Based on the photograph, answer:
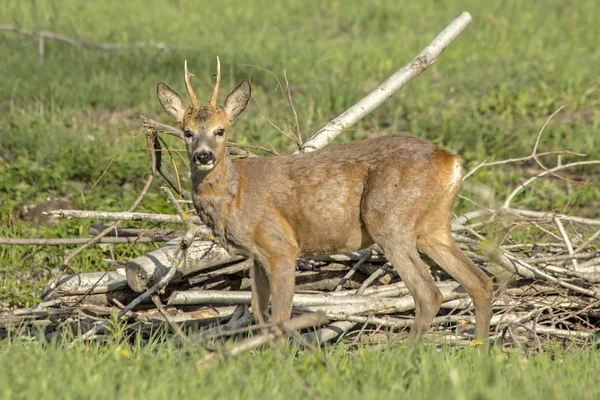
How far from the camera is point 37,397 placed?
169 inches

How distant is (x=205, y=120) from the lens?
6.27 m

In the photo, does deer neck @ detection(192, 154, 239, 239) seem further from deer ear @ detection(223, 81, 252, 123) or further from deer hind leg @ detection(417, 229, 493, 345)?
deer hind leg @ detection(417, 229, 493, 345)

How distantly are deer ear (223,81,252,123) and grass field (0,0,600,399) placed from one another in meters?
0.81

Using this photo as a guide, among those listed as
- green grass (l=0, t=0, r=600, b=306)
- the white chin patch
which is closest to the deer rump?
the white chin patch

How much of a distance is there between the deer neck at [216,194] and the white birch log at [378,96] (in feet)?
3.84

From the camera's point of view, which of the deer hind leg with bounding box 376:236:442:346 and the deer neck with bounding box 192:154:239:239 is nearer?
the deer hind leg with bounding box 376:236:442:346

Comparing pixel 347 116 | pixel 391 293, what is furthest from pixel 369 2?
pixel 391 293

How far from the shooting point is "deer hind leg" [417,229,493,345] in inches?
247

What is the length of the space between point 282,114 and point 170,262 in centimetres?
520

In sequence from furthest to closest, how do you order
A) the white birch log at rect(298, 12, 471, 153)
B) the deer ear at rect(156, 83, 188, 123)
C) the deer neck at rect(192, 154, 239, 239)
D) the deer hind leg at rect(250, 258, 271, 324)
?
the white birch log at rect(298, 12, 471, 153), the deer ear at rect(156, 83, 188, 123), the deer hind leg at rect(250, 258, 271, 324), the deer neck at rect(192, 154, 239, 239)

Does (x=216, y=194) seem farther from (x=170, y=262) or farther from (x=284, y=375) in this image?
(x=284, y=375)

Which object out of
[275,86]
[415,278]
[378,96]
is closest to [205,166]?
[415,278]

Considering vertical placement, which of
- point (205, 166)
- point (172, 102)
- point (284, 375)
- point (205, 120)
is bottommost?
point (284, 375)

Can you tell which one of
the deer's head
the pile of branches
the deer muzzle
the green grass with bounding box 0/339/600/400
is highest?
the deer's head
